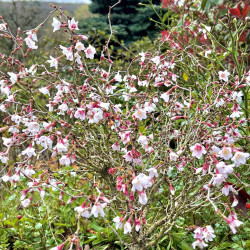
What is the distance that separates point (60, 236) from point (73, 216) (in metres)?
0.20

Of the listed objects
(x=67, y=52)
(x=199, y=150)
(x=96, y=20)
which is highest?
(x=67, y=52)

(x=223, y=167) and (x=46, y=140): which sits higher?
(x=223, y=167)

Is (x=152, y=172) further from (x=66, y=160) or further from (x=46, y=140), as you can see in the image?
(x=46, y=140)

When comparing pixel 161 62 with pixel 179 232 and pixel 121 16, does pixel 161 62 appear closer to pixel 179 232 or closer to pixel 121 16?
pixel 179 232

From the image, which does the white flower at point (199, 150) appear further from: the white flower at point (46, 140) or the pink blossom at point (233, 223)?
the white flower at point (46, 140)

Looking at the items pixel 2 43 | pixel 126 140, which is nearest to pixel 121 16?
pixel 2 43

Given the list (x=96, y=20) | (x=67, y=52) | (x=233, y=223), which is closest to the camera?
(x=233, y=223)

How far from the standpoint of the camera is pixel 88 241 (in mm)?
2393

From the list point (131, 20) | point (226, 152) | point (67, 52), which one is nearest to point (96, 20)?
point (131, 20)

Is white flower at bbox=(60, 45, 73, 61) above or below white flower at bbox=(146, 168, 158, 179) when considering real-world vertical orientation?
above

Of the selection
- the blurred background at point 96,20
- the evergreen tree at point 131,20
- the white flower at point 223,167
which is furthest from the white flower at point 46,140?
the evergreen tree at point 131,20

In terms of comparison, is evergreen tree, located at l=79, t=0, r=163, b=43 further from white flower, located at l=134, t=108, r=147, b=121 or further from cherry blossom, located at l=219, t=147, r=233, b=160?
cherry blossom, located at l=219, t=147, r=233, b=160

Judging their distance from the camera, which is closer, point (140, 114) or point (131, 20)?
point (140, 114)

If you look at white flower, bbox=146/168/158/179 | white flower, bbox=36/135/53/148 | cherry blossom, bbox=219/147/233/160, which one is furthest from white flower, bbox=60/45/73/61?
cherry blossom, bbox=219/147/233/160
